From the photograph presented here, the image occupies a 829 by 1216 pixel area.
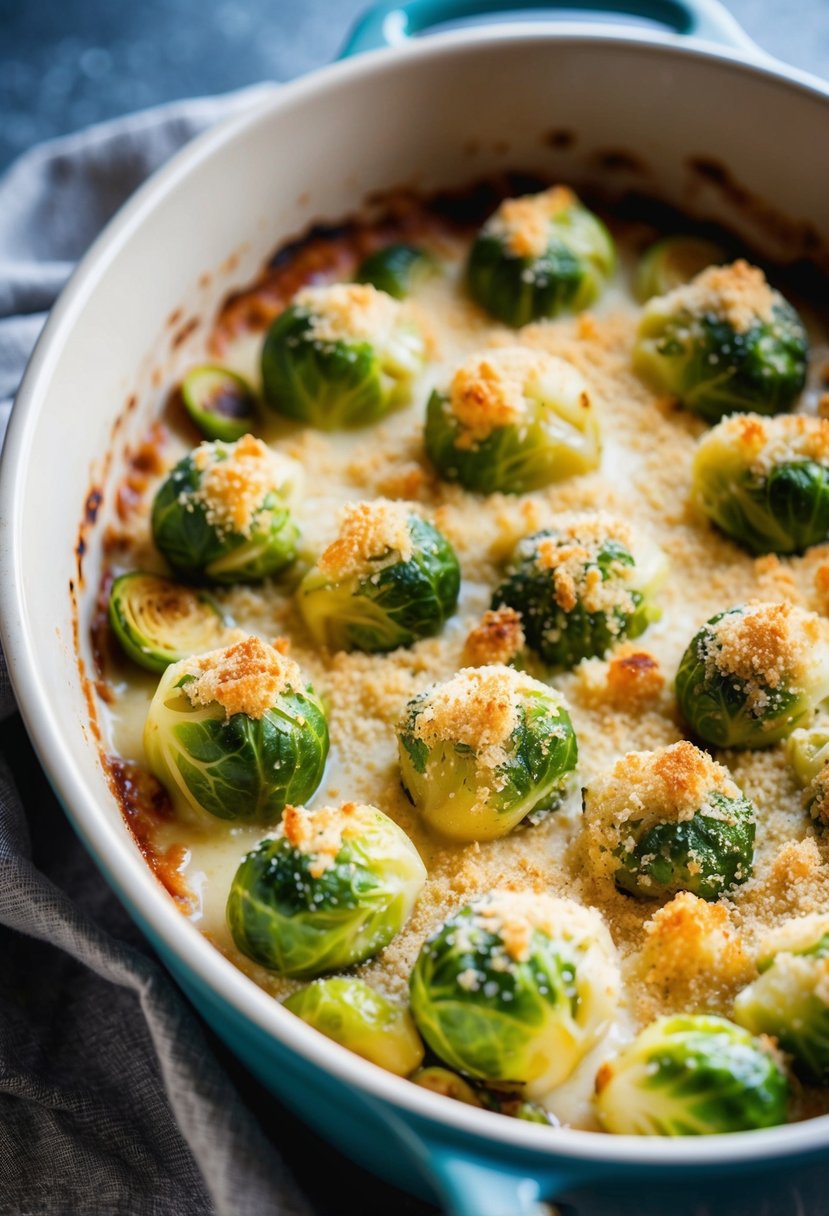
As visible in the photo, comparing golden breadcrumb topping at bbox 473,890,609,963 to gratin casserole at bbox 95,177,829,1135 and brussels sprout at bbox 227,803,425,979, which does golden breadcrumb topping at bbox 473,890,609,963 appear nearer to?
gratin casserole at bbox 95,177,829,1135

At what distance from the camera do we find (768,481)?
3.76 meters

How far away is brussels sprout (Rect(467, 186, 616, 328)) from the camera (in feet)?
14.4

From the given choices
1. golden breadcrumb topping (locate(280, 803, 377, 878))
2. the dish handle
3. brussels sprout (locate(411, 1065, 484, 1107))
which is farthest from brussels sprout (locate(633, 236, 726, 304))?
brussels sprout (locate(411, 1065, 484, 1107))

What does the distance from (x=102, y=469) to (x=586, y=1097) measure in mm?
2183

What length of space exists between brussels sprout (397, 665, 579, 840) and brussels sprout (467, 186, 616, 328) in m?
1.59

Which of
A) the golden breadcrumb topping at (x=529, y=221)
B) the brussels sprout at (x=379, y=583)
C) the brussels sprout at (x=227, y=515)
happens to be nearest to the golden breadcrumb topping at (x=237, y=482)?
the brussels sprout at (x=227, y=515)

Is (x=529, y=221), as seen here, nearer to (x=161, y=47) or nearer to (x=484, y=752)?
(x=484, y=752)

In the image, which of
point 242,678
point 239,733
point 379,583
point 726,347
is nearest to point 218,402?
point 379,583

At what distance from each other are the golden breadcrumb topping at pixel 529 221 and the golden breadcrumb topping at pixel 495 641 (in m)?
1.40

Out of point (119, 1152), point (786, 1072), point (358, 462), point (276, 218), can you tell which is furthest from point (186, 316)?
point (786, 1072)

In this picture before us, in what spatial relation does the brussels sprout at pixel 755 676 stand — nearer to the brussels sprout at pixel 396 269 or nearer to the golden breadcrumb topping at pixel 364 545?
the golden breadcrumb topping at pixel 364 545

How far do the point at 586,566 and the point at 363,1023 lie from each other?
1.33 m

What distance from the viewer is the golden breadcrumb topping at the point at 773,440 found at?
3797 millimetres

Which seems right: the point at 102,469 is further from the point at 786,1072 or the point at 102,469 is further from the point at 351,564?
the point at 786,1072
